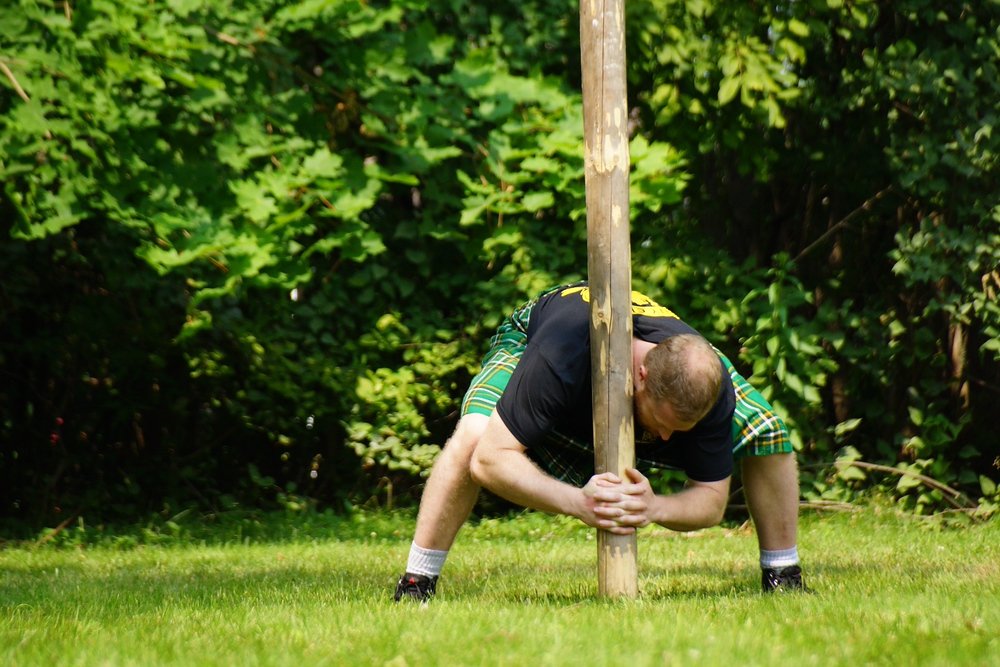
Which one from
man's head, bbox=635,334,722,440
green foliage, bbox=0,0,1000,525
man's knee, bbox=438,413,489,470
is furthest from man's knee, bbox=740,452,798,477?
green foliage, bbox=0,0,1000,525

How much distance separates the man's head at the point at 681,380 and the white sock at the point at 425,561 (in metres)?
0.99

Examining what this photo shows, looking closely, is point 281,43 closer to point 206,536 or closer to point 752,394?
point 206,536

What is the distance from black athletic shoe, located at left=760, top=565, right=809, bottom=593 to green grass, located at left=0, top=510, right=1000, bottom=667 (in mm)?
104

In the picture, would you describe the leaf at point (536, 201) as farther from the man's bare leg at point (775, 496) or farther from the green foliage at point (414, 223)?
the man's bare leg at point (775, 496)

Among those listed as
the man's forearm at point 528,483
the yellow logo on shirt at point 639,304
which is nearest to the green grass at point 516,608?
the man's forearm at point 528,483

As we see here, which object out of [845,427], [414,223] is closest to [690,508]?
[845,427]

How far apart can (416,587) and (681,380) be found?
129 cm

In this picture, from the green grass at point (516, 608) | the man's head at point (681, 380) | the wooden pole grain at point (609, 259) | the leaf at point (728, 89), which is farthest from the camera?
the leaf at point (728, 89)

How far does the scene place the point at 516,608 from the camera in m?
4.20

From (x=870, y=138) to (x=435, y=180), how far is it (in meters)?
3.09

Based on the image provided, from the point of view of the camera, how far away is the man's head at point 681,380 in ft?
13.3

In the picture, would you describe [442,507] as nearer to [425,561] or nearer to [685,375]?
[425,561]

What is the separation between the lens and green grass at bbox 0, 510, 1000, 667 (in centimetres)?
331

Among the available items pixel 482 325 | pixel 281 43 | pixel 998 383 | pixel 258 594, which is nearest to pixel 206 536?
pixel 482 325
